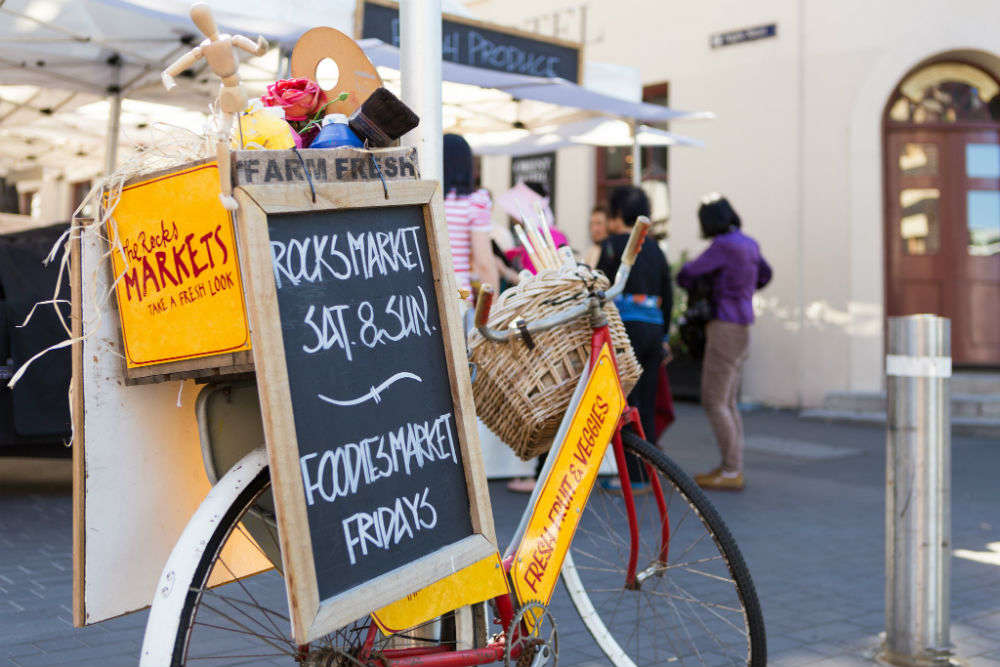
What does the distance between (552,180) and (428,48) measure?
12169mm

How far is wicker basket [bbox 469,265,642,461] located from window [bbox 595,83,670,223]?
34.4 ft

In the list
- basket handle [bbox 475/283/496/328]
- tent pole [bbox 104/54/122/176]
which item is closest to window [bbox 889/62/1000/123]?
tent pole [bbox 104/54/122/176]

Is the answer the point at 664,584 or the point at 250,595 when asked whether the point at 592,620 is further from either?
the point at 250,595

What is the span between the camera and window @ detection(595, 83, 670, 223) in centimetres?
1368

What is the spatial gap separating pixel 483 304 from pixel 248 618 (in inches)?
40.4

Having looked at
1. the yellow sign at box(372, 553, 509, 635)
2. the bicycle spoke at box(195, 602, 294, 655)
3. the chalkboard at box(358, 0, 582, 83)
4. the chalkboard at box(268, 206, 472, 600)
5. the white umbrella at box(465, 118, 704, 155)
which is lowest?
the bicycle spoke at box(195, 602, 294, 655)

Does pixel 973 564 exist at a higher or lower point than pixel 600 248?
A: lower

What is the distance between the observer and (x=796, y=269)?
1205 centimetres

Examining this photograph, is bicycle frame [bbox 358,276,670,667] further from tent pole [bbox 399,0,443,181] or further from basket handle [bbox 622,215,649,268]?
tent pole [bbox 399,0,443,181]

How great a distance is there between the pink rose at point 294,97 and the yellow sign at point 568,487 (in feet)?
3.44

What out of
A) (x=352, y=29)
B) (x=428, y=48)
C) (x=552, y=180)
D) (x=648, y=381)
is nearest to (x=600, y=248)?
(x=648, y=381)

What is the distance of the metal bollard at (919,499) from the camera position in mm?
3609

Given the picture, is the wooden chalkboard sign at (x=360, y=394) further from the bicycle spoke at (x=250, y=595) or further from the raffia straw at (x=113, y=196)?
the bicycle spoke at (x=250, y=595)

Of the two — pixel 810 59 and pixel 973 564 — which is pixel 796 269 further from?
pixel 973 564
